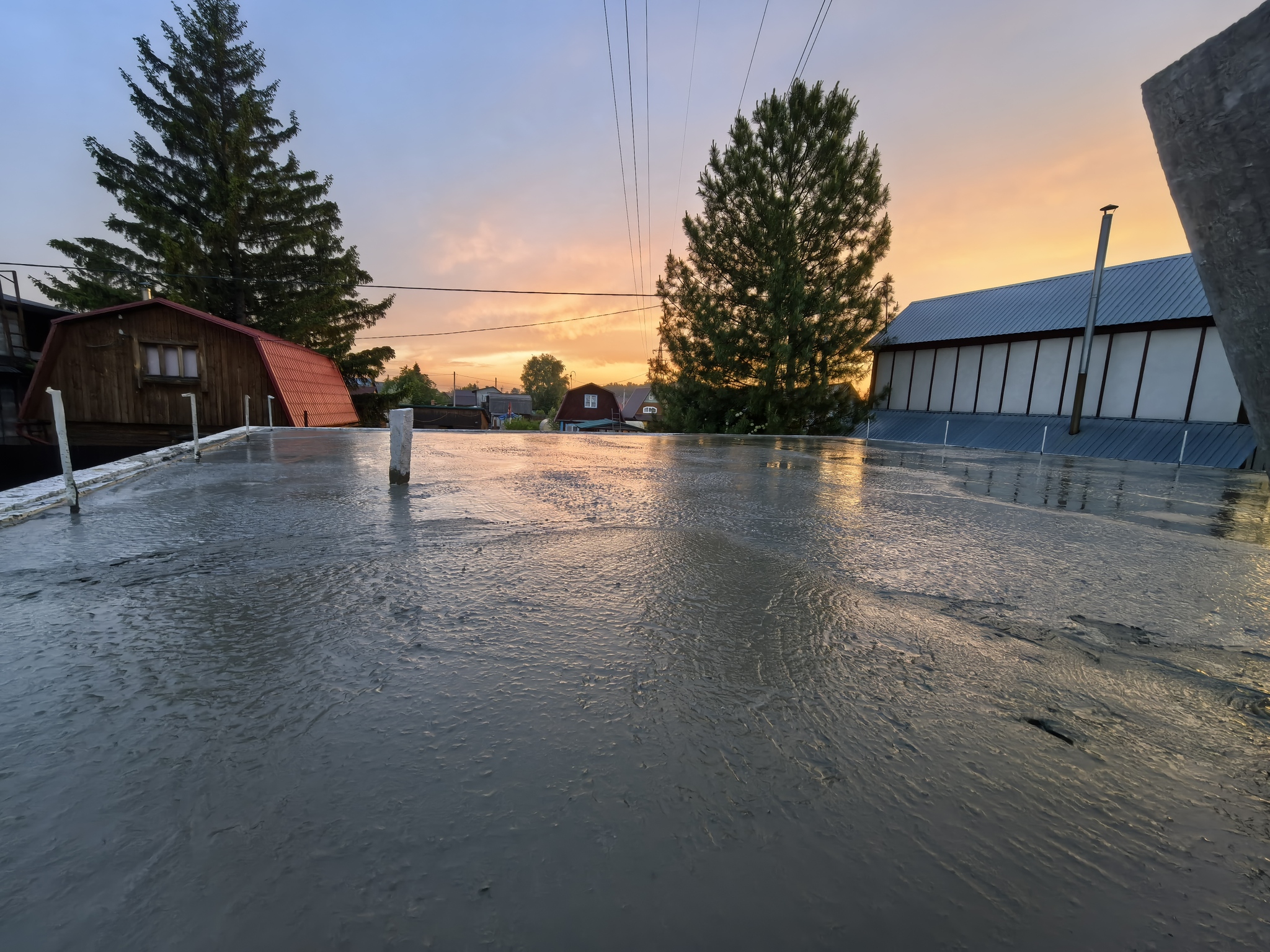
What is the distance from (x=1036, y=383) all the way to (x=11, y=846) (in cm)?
2220

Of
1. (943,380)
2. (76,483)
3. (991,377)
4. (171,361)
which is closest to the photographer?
(76,483)

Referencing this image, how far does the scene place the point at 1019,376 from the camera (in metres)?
18.1

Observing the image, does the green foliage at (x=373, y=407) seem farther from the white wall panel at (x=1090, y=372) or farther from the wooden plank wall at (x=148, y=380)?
the white wall panel at (x=1090, y=372)

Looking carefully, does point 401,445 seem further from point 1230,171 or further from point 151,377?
point 151,377

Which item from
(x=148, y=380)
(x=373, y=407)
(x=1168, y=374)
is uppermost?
(x=1168, y=374)

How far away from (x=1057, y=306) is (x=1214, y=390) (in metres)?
4.93

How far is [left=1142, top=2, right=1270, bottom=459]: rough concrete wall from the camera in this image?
153cm

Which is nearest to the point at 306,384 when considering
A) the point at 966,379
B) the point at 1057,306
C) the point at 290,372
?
the point at 290,372

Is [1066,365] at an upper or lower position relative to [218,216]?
lower

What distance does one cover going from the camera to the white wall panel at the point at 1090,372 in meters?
16.1

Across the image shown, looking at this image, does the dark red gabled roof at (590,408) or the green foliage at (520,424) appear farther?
the dark red gabled roof at (590,408)

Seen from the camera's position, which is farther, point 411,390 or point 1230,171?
point 411,390

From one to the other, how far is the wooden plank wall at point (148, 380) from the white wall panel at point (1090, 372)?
23900 millimetres

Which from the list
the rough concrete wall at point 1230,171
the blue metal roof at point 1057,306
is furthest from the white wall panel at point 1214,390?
the rough concrete wall at point 1230,171
